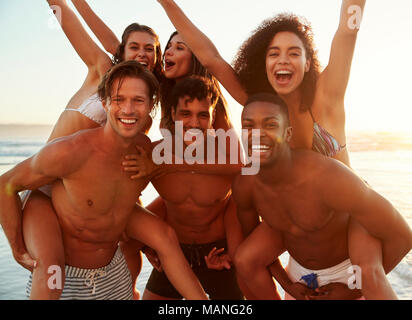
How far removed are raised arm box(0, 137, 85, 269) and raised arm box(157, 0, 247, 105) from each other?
1.35 metres

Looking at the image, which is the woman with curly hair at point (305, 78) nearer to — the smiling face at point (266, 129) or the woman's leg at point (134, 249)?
the smiling face at point (266, 129)

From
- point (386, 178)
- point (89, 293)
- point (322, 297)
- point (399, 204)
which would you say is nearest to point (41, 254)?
point (89, 293)

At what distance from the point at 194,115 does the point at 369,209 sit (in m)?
1.56

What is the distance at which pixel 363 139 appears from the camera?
1720 cm

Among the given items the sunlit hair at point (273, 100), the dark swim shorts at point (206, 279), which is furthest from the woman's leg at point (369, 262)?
the dark swim shorts at point (206, 279)

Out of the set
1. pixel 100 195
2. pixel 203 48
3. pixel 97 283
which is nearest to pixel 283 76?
pixel 203 48

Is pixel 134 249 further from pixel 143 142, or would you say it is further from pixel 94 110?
pixel 94 110

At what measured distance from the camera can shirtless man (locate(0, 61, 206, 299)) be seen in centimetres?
290

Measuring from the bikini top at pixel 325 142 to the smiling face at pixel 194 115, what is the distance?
920mm

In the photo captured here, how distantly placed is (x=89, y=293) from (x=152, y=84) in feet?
5.31

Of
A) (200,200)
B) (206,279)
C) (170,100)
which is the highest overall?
(170,100)

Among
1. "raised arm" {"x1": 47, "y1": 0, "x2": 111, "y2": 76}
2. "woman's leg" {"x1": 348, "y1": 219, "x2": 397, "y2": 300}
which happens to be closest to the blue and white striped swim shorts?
"raised arm" {"x1": 47, "y1": 0, "x2": 111, "y2": 76}

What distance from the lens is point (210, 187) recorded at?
3.68 metres

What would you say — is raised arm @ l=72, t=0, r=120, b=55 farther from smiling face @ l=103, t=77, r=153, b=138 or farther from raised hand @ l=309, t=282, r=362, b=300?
raised hand @ l=309, t=282, r=362, b=300
